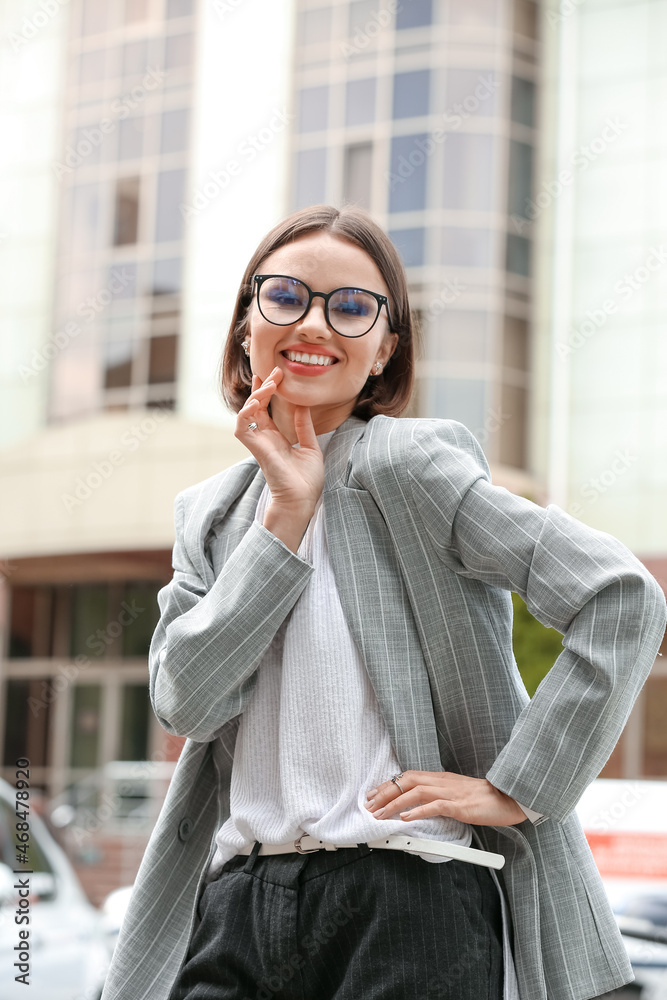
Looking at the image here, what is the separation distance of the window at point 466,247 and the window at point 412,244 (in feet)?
0.82

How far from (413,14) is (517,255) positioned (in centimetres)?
299

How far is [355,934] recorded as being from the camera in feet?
4.26

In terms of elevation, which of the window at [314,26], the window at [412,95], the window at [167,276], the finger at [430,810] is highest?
the window at [314,26]

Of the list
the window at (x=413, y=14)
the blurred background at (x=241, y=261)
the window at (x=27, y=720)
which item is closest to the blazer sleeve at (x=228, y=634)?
the blurred background at (x=241, y=261)

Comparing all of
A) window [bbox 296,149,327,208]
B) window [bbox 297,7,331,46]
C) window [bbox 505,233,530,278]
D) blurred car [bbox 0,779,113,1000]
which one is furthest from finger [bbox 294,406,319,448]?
window [bbox 297,7,331,46]

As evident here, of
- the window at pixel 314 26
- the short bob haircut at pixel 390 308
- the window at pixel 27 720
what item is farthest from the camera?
the window at pixel 27 720

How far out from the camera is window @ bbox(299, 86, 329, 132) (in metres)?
13.5

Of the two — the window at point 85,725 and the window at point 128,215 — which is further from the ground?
the window at point 128,215

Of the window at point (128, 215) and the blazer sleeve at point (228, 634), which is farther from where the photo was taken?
the window at point (128, 215)

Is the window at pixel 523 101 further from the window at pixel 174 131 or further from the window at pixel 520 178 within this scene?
the window at pixel 174 131

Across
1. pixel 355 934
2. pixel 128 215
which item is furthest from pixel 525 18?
pixel 355 934

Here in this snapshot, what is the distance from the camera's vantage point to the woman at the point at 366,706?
1.28 m

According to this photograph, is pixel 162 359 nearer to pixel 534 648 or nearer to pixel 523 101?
pixel 523 101

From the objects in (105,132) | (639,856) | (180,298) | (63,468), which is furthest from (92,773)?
(639,856)
